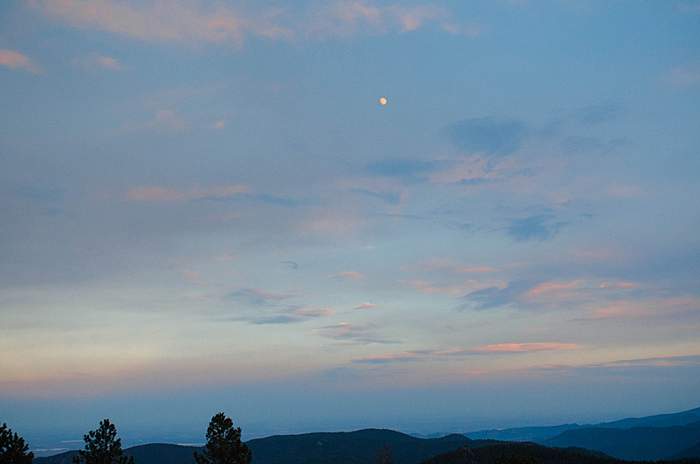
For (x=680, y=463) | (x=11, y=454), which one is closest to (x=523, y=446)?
(x=680, y=463)

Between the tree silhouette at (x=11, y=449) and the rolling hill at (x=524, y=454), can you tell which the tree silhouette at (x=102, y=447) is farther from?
the rolling hill at (x=524, y=454)

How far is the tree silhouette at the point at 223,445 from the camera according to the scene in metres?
50.6

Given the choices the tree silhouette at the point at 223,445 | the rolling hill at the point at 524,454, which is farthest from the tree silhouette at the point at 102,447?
the rolling hill at the point at 524,454

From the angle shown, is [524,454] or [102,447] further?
[524,454]

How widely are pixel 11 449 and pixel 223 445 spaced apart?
15.8m

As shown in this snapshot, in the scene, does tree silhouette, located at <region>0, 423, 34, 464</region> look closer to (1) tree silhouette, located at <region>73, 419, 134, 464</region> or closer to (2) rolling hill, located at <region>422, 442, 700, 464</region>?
(1) tree silhouette, located at <region>73, 419, 134, 464</region>

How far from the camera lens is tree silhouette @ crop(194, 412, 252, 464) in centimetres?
5059

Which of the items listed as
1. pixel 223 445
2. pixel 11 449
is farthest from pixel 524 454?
pixel 11 449

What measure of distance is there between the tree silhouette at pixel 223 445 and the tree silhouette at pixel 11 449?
13.0m

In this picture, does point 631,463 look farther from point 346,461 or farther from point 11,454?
point 11,454

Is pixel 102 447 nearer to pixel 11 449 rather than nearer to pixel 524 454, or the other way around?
pixel 11 449

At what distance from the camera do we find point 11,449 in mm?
44094

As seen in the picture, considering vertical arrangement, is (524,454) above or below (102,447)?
below

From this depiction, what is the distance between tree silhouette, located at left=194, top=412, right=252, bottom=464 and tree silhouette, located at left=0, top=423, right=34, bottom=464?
1300 cm
